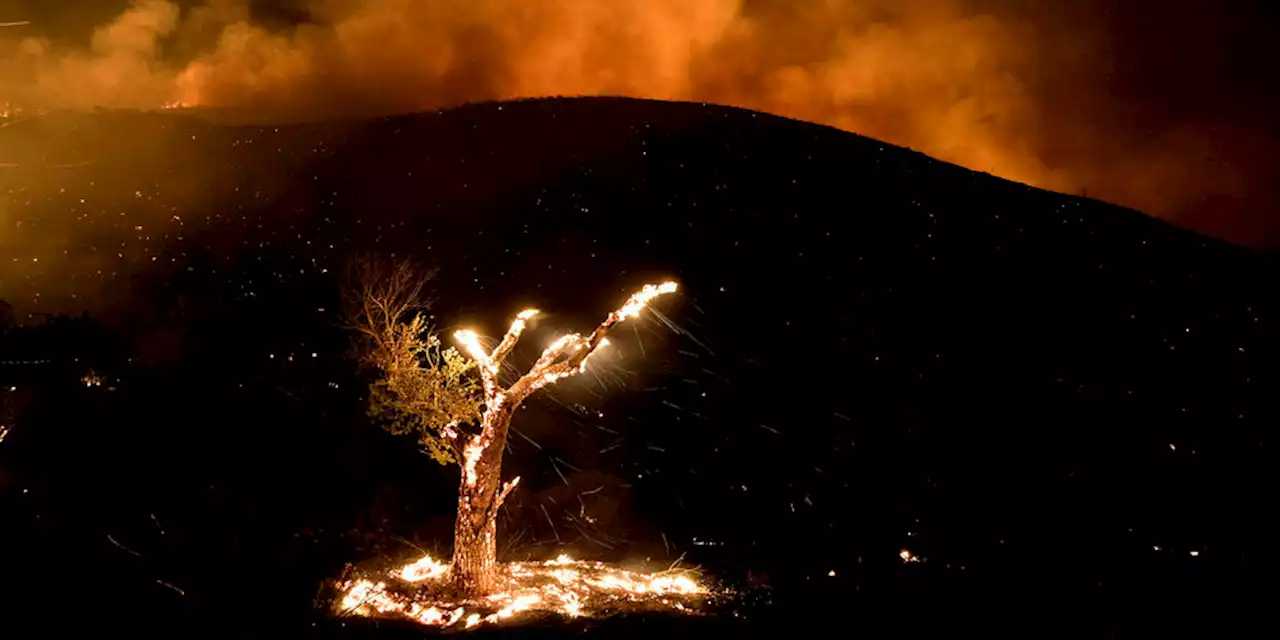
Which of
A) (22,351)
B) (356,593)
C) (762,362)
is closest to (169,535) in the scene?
(356,593)

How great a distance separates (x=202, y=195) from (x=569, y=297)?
1760 centimetres

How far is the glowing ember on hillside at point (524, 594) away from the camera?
1058cm

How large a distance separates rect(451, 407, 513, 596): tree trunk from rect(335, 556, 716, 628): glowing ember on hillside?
0.29 meters

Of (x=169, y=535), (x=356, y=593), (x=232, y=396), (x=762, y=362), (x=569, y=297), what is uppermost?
(x=569, y=297)

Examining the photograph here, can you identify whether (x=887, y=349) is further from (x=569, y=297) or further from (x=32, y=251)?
(x=32, y=251)

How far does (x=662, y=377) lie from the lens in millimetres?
24797

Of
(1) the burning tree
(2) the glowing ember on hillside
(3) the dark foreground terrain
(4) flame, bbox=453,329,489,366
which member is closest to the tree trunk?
(1) the burning tree

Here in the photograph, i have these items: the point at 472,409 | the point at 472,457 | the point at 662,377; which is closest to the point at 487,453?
the point at 472,457

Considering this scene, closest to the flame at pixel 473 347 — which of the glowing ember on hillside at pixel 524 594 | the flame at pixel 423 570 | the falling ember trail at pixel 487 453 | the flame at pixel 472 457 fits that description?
the falling ember trail at pixel 487 453

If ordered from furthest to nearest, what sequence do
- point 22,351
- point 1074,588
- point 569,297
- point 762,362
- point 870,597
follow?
1. point 569,297
2. point 762,362
3. point 22,351
4. point 1074,588
5. point 870,597

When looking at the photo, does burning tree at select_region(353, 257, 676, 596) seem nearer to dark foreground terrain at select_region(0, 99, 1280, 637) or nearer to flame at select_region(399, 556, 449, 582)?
flame at select_region(399, 556, 449, 582)

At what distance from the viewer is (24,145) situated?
34.3 m

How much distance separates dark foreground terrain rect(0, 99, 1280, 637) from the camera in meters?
13.5

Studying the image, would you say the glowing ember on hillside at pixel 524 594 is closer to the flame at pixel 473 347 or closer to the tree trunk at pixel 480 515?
the tree trunk at pixel 480 515
